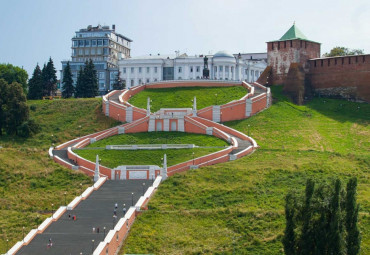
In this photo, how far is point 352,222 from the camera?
97.3 ft

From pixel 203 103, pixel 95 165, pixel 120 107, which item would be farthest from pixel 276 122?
pixel 95 165

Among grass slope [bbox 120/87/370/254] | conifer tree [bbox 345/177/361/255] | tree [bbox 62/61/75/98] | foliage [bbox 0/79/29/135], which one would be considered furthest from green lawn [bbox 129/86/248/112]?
conifer tree [bbox 345/177/361/255]

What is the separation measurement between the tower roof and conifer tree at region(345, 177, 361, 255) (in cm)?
3590

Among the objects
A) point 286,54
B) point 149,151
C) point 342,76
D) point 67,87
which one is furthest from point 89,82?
point 149,151

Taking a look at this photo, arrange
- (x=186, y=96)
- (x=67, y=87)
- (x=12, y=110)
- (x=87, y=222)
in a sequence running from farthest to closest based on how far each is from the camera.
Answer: (x=67, y=87)
(x=186, y=96)
(x=12, y=110)
(x=87, y=222)

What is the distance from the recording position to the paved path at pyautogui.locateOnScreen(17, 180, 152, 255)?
33875 millimetres

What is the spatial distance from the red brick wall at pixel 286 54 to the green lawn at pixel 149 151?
1462 cm

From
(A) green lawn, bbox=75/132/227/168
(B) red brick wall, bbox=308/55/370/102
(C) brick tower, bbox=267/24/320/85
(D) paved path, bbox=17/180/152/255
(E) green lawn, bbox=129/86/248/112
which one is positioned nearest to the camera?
(D) paved path, bbox=17/180/152/255

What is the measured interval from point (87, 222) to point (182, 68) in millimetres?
44897

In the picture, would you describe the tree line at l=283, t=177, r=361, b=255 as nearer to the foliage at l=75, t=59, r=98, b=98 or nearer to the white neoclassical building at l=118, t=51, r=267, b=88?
the foliage at l=75, t=59, r=98, b=98

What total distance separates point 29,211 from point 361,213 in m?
17.8

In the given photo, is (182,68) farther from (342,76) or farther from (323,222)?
(323,222)

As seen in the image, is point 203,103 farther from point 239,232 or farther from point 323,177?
point 239,232

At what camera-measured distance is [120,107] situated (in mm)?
59094
